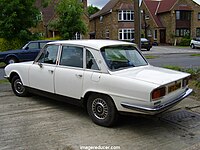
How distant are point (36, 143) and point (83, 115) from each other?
4.93 feet

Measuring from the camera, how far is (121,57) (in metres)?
4.96

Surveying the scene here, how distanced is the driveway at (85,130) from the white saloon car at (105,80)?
37 cm

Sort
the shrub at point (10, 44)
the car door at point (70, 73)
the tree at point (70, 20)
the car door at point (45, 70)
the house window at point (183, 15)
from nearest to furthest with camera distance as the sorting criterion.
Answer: the car door at point (70, 73) → the car door at point (45, 70) → the shrub at point (10, 44) → the tree at point (70, 20) → the house window at point (183, 15)

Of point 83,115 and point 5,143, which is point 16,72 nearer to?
point 83,115

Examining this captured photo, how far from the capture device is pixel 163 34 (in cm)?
4288

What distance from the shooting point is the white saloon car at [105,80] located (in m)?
4.05

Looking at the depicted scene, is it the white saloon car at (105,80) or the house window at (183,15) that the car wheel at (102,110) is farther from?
the house window at (183,15)

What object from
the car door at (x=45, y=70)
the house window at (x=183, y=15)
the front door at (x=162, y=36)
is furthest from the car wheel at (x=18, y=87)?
the front door at (x=162, y=36)

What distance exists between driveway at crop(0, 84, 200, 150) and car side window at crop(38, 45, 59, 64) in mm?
1111

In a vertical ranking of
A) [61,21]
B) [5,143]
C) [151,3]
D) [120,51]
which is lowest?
[5,143]

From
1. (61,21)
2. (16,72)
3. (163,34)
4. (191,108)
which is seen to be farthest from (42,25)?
(191,108)

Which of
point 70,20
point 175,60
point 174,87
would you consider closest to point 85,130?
point 174,87

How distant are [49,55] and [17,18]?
1502 cm

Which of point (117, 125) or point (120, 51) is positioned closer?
point (117, 125)
